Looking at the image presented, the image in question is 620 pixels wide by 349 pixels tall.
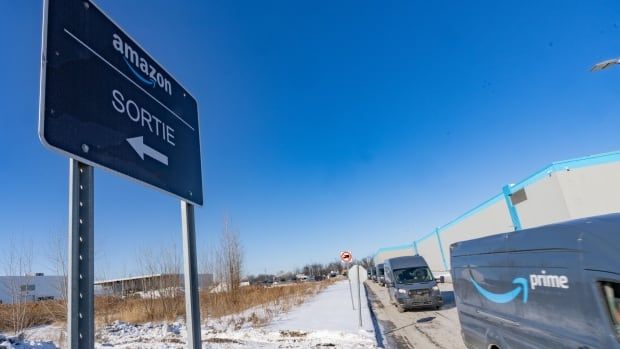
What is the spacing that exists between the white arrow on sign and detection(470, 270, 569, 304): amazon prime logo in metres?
4.24

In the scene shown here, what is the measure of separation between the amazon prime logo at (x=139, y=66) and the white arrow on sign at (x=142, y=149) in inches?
17.3

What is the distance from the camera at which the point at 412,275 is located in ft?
59.9

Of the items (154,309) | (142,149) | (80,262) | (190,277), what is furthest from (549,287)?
(154,309)

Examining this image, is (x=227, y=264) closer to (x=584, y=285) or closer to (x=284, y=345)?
(x=284, y=345)

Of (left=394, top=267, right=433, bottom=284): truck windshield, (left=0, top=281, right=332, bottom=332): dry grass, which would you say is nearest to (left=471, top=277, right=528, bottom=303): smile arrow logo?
(left=394, top=267, right=433, bottom=284): truck windshield

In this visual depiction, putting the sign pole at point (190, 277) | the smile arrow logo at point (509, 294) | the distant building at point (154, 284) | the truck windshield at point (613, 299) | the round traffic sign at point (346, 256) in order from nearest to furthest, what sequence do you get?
the sign pole at point (190, 277), the truck windshield at point (613, 299), the smile arrow logo at point (509, 294), the round traffic sign at point (346, 256), the distant building at point (154, 284)

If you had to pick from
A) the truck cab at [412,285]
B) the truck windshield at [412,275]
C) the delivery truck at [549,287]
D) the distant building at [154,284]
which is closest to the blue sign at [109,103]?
the delivery truck at [549,287]

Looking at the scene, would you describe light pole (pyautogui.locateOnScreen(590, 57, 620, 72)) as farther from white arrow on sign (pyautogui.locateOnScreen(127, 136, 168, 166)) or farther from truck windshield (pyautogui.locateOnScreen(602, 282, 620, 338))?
white arrow on sign (pyautogui.locateOnScreen(127, 136, 168, 166))

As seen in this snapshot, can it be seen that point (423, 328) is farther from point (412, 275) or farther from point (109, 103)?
point (109, 103)

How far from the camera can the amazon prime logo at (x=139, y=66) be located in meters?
2.13

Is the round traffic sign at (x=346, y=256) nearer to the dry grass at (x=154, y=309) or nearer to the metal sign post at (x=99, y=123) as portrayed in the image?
the dry grass at (x=154, y=309)

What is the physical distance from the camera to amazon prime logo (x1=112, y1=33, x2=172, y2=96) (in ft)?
6.98

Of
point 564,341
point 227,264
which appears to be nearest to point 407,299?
point 564,341

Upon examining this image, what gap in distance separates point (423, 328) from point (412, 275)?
586cm
